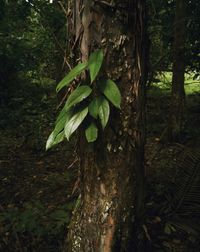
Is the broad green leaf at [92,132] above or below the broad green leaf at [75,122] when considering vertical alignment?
below

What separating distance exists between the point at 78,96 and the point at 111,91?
0.15 meters

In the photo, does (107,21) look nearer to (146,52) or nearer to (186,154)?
(146,52)

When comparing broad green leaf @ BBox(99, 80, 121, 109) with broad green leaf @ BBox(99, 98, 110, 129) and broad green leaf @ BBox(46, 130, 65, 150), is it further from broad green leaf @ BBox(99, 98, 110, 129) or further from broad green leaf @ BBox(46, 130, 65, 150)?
broad green leaf @ BBox(46, 130, 65, 150)

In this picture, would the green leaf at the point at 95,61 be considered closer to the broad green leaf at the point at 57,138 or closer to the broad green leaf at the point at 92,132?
the broad green leaf at the point at 92,132

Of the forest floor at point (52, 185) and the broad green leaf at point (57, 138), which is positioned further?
the forest floor at point (52, 185)

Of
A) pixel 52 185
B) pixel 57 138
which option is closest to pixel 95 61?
pixel 57 138

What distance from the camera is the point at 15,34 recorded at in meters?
5.40

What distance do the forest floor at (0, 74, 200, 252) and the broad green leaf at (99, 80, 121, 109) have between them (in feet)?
1.89

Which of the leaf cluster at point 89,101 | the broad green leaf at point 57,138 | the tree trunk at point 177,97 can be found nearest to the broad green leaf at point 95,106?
the leaf cluster at point 89,101

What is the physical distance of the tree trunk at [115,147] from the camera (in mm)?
1648

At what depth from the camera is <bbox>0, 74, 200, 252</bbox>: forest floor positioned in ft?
7.62

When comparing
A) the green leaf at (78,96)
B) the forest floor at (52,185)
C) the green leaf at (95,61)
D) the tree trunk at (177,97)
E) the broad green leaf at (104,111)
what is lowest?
the forest floor at (52,185)

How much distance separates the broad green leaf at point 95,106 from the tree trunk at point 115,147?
20cm

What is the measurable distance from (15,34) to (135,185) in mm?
4198
